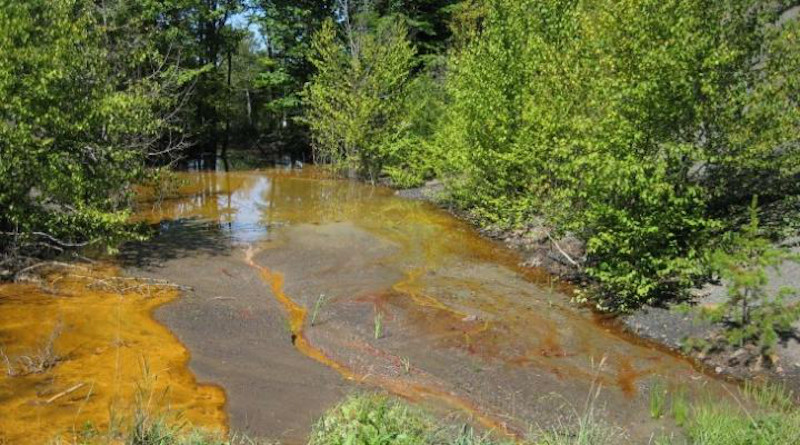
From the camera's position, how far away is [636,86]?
11.2 meters

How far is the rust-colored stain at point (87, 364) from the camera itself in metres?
7.55

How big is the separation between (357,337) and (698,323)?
18.0 feet

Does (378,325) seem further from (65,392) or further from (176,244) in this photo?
(176,244)

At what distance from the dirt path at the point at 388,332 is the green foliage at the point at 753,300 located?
1.01m

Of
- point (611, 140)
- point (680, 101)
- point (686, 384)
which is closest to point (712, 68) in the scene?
point (680, 101)

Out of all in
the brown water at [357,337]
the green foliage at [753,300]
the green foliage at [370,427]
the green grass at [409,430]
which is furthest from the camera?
the green foliage at [753,300]

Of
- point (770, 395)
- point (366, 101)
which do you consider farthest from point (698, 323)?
point (366, 101)

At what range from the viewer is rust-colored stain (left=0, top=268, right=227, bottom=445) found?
297 inches

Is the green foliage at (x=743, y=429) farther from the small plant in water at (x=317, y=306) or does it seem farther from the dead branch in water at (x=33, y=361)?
the dead branch in water at (x=33, y=361)

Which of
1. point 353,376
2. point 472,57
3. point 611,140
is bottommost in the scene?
point 353,376

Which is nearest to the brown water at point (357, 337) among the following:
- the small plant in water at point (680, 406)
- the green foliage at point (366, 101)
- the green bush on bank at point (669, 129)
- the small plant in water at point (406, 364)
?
the small plant in water at point (406, 364)

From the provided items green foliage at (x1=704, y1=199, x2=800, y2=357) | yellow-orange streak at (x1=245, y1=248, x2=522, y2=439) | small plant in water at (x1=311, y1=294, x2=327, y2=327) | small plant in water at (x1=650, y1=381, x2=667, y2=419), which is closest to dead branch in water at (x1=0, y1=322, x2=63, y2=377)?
yellow-orange streak at (x1=245, y1=248, x2=522, y2=439)

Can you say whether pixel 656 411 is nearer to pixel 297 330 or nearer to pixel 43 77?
pixel 297 330

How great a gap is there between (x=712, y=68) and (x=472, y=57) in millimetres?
8656
